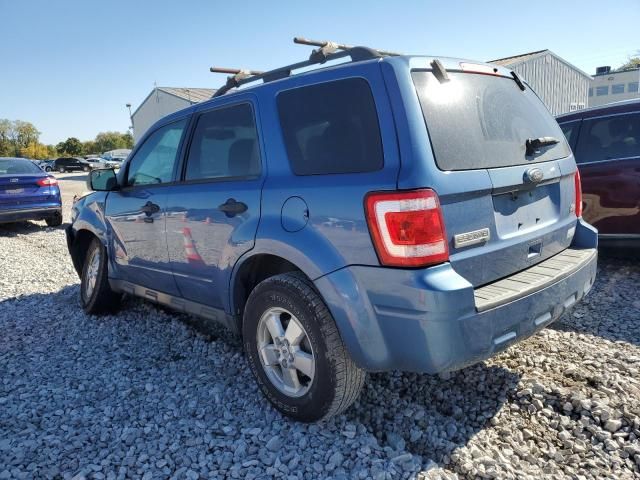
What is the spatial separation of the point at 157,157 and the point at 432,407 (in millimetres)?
2675

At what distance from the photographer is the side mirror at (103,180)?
411 cm

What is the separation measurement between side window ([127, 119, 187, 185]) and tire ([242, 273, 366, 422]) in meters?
1.41

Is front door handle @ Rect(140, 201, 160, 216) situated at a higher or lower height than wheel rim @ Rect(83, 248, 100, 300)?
higher

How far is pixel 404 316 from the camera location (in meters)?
2.12

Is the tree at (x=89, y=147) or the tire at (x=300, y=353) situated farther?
the tree at (x=89, y=147)

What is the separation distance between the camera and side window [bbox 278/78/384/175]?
2.30 m

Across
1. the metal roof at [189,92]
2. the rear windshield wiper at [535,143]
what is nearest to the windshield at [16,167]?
the rear windshield wiper at [535,143]

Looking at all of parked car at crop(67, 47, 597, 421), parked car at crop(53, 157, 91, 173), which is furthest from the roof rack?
parked car at crop(53, 157, 91, 173)

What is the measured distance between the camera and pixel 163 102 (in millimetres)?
31359

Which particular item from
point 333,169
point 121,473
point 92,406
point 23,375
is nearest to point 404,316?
point 333,169

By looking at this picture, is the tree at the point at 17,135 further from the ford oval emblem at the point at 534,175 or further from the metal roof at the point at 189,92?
the ford oval emblem at the point at 534,175

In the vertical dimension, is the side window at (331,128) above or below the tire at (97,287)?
above

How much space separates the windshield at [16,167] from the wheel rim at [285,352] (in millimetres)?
9452

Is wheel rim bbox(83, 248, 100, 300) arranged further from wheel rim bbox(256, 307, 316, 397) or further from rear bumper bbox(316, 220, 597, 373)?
rear bumper bbox(316, 220, 597, 373)
